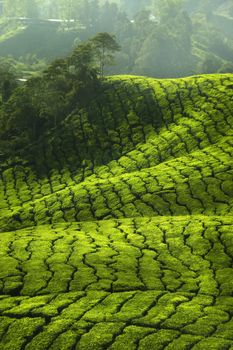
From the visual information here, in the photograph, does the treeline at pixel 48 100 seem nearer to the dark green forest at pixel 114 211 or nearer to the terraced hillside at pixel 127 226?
the dark green forest at pixel 114 211

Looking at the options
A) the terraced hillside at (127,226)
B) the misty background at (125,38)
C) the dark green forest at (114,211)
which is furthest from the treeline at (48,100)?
the misty background at (125,38)

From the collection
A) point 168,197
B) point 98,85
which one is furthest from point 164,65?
point 168,197

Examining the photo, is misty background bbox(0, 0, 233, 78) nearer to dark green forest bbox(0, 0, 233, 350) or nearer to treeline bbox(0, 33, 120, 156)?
treeline bbox(0, 33, 120, 156)

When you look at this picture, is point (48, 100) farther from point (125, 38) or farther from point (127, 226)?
point (125, 38)

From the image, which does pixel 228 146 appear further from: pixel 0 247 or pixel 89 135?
pixel 0 247

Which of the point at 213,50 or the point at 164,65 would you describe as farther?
the point at 213,50

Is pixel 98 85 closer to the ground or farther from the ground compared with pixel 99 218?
farther from the ground
